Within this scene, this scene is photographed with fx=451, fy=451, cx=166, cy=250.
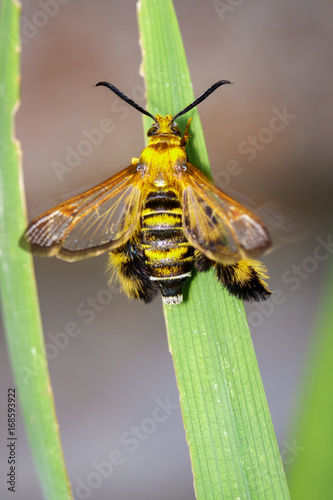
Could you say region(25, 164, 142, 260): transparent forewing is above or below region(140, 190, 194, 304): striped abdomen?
above

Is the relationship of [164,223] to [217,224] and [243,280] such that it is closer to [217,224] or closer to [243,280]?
[217,224]

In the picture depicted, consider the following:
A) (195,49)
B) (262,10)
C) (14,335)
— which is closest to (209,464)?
(14,335)

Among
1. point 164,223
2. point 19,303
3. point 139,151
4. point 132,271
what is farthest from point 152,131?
point 139,151

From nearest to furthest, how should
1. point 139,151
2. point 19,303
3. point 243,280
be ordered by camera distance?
1. point 19,303
2. point 243,280
3. point 139,151

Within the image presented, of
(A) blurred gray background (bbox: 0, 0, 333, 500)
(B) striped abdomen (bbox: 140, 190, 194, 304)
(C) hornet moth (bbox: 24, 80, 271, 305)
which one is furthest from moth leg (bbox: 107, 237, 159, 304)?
(A) blurred gray background (bbox: 0, 0, 333, 500)

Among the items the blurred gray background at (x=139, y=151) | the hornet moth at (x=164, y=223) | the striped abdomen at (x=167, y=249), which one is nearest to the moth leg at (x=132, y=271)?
the hornet moth at (x=164, y=223)

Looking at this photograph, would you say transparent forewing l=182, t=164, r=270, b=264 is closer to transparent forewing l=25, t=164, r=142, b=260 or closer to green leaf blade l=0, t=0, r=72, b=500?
transparent forewing l=25, t=164, r=142, b=260

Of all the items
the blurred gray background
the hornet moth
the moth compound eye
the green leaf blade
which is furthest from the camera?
the blurred gray background
